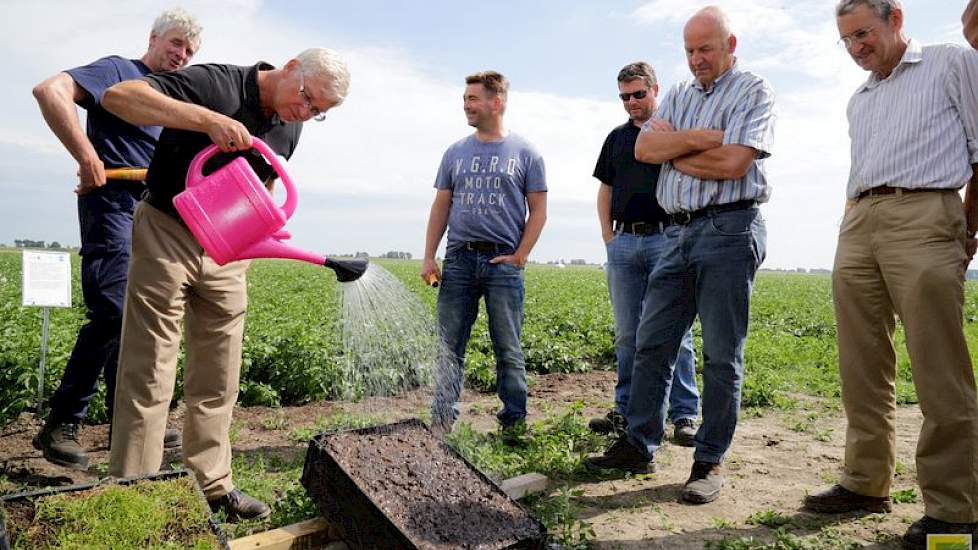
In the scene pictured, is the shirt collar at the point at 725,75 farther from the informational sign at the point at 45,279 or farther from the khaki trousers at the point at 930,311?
the informational sign at the point at 45,279

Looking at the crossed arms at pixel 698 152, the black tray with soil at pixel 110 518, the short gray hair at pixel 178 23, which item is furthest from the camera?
the short gray hair at pixel 178 23

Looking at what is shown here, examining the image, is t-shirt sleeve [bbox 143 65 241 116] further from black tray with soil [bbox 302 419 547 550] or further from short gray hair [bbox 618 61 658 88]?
short gray hair [bbox 618 61 658 88]

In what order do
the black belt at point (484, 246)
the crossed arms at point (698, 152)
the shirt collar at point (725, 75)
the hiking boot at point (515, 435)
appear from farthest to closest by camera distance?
the black belt at point (484, 246) → the hiking boot at point (515, 435) → the shirt collar at point (725, 75) → the crossed arms at point (698, 152)

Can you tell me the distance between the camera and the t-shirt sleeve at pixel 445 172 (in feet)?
15.4

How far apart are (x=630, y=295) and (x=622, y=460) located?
124 cm

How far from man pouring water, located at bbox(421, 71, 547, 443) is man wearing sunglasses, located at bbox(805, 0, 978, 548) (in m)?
1.85

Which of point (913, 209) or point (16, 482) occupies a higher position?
point (913, 209)

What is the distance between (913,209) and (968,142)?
40 centimetres

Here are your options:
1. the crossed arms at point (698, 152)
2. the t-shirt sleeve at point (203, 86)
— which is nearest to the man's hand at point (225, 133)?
the t-shirt sleeve at point (203, 86)

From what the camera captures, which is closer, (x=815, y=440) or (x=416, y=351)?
(x=416, y=351)

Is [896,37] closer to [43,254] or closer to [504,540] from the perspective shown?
[504,540]

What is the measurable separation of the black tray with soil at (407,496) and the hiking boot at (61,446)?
66.2 inches

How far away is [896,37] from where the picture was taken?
3254 millimetres

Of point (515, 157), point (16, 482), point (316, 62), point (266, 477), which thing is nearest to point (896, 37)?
point (515, 157)
